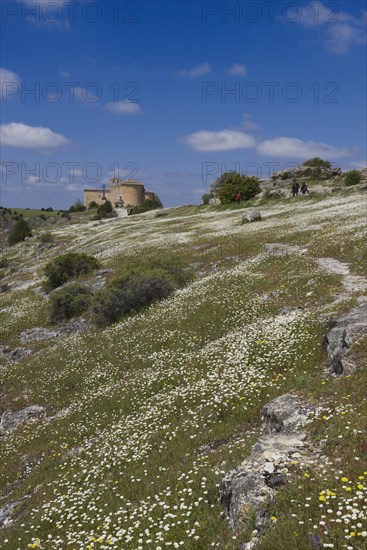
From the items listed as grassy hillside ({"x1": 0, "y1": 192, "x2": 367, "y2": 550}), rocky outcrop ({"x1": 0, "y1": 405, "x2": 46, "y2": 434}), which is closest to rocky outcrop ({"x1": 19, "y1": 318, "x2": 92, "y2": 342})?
grassy hillside ({"x1": 0, "y1": 192, "x2": 367, "y2": 550})

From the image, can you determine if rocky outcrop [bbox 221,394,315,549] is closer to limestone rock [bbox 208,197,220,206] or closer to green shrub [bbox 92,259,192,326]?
green shrub [bbox 92,259,192,326]

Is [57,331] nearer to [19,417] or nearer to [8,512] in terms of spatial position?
[19,417]

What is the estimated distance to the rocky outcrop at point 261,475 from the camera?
9.10 meters

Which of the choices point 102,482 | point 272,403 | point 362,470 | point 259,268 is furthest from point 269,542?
point 259,268

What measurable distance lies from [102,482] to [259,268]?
23046mm

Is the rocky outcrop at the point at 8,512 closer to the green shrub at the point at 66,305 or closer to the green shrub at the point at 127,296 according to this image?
the green shrub at the point at 127,296

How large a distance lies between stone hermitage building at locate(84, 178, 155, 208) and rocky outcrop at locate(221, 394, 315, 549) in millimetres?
166918

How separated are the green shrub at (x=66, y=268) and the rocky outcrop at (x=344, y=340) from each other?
34.3 meters

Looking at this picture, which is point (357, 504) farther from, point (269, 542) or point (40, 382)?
point (40, 382)

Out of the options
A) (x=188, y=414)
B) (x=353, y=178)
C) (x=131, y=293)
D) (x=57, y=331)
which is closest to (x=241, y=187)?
(x=353, y=178)

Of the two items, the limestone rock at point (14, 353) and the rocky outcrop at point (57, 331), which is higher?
the rocky outcrop at point (57, 331)

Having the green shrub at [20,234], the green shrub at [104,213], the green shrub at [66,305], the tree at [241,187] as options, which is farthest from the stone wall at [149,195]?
the green shrub at [66,305]

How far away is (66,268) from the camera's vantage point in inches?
1861

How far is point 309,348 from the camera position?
710 inches
